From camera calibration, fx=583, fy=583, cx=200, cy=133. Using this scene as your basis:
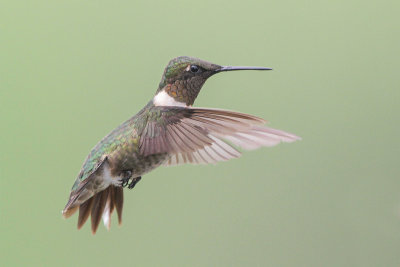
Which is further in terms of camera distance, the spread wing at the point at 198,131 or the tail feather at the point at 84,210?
the tail feather at the point at 84,210

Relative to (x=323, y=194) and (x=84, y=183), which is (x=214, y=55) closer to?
(x=323, y=194)

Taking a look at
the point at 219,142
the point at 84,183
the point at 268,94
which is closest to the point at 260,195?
the point at 268,94

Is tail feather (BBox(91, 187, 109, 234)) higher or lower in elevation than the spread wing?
lower

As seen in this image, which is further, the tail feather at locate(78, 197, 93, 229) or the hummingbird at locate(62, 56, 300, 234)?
the tail feather at locate(78, 197, 93, 229)

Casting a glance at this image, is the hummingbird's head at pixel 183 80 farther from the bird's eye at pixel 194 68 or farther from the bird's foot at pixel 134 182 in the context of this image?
the bird's foot at pixel 134 182

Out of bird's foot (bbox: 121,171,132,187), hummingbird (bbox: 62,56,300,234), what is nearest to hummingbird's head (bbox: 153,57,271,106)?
hummingbird (bbox: 62,56,300,234)

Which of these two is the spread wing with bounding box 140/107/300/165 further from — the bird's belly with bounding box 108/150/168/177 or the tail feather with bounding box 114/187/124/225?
the tail feather with bounding box 114/187/124/225

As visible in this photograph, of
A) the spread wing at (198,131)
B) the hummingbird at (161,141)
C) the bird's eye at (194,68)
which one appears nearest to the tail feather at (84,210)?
the hummingbird at (161,141)
